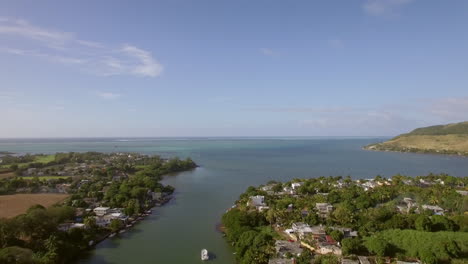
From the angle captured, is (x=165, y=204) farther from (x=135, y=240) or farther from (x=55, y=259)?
(x=55, y=259)

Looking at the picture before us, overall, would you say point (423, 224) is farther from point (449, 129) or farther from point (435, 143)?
point (449, 129)

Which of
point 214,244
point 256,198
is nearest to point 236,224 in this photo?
point 214,244

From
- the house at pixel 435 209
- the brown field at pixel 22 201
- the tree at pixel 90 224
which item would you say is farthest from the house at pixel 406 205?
the brown field at pixel 22 201

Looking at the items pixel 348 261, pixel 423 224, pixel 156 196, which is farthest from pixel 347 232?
pixel 156 196

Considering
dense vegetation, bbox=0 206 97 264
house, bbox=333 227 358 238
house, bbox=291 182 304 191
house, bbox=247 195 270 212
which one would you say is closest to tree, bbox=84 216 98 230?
dense vegetation, bbox=0 206 97 264

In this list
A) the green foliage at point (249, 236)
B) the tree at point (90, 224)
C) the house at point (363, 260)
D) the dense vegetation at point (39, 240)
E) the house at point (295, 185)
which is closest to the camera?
the dense vegetation at point (39, 240)

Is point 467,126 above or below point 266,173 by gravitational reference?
above

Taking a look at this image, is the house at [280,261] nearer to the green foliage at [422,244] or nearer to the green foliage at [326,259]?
the green foliage at [326,259]
